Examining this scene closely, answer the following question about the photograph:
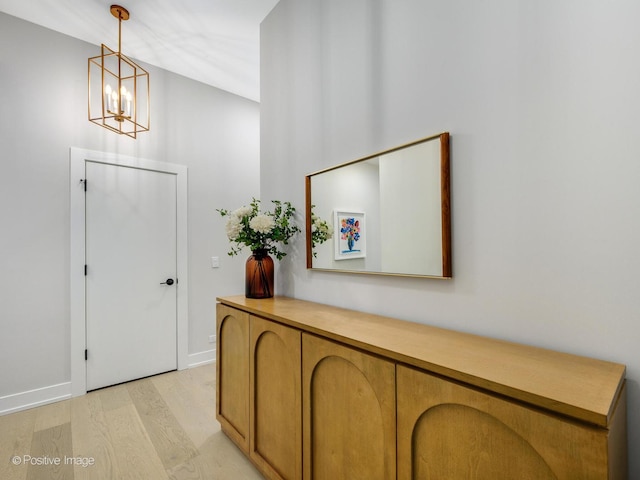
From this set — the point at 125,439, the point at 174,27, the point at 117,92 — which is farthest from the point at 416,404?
the point at 117,92

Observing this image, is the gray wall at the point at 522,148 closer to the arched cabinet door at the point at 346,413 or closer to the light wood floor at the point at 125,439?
the arched cabinet door at the point at 346,413

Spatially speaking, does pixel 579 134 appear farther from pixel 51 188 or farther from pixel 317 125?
pixel 51 188

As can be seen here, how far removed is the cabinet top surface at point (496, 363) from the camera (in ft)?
2.15

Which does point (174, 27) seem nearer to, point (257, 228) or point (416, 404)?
point (257, 228)

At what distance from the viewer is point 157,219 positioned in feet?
9.78

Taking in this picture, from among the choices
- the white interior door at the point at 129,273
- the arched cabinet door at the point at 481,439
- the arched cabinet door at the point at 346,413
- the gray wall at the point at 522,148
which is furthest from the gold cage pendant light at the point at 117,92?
the arched cabinet door at the point at 481,439

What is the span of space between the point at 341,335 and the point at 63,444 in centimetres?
206

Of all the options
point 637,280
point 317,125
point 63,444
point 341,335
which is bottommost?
point 63,444

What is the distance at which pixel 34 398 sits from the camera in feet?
7.80

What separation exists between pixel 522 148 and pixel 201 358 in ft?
10.8

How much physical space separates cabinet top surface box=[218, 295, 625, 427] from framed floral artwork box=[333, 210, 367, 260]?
1.31 ft

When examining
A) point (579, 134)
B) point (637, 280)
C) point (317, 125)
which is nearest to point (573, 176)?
point (579, 134)

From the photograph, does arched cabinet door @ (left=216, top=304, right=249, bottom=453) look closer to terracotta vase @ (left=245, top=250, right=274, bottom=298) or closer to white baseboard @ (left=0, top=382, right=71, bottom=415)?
terracotta vase @ (left=245, top=250, right=274, bottom=298)

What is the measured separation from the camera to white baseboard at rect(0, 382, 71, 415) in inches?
89.7
